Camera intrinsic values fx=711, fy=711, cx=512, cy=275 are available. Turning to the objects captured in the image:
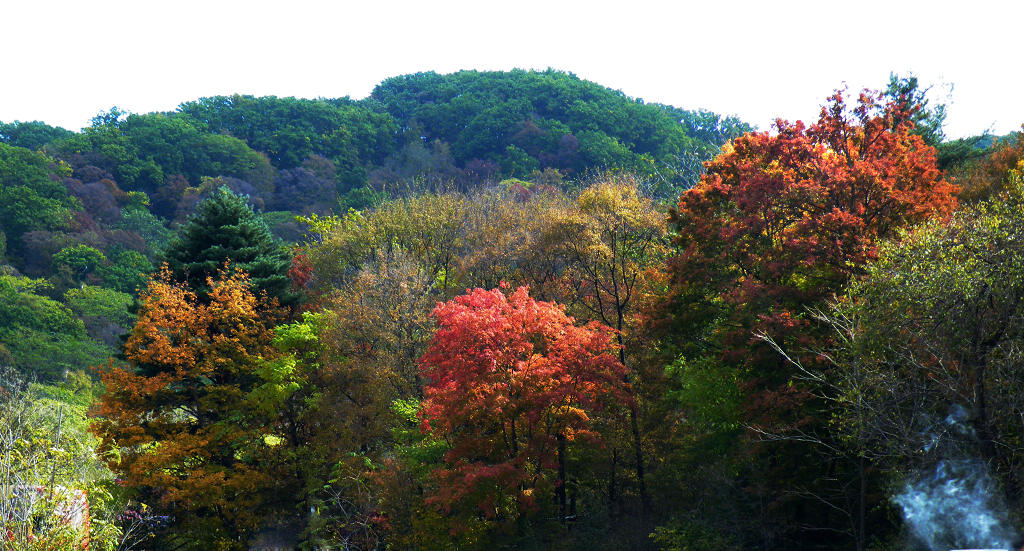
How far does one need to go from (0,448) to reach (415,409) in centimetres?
973

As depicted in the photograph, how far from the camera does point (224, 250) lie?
92.7 ft

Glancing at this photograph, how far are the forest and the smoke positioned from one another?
4cm

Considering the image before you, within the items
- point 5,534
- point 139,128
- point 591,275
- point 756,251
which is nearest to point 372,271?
point 591,275

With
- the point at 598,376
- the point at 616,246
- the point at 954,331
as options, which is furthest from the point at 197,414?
the point at 954,331

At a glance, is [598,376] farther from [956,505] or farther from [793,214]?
[956,505]

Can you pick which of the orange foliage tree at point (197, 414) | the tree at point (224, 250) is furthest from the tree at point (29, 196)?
the orange foliage tree at point (197, 414)

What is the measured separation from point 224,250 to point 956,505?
83.9 ft

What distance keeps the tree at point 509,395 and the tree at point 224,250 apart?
497 inches

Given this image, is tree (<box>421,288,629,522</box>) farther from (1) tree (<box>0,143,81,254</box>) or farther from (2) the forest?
(1) tree (<box>0,143,81,254</box>)

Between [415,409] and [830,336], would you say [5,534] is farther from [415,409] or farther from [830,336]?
[830,336]

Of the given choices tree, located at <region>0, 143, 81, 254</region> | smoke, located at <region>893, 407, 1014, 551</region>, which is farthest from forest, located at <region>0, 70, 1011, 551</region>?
tree, located at <region>0, 143, 81, 254</region>

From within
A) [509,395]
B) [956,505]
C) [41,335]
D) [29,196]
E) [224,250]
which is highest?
[29,196]

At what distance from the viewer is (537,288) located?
27.9 metres

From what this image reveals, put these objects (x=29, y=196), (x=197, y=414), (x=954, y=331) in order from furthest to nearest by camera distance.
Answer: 1. (x=29, y=196)
2. (x=197, y=414)
3. (x=954, y=331)
